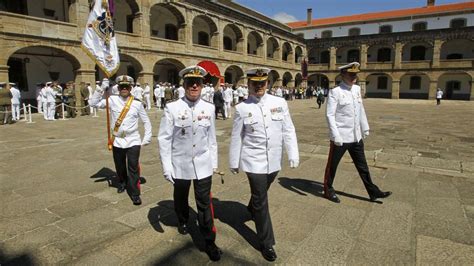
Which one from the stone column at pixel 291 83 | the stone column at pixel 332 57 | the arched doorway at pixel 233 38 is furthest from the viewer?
the stone column at pixel 332 57

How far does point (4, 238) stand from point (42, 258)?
0.77 m

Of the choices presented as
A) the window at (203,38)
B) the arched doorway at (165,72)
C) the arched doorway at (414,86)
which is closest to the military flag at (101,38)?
the arched doorway at (165,72)

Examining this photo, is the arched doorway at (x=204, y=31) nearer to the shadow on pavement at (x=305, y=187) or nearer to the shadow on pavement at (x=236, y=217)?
the shadow on pavement at (x=305, y=187)

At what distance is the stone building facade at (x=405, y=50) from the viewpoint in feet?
118

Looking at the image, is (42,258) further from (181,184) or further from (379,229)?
(379,229)

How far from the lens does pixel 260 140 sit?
3.16m

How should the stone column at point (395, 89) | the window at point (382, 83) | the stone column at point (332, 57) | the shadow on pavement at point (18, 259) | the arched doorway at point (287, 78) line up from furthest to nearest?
the window at point (382, 83), the stone column at point (332, 57), the arched doorway at point (287, 78), the stone column at point (395, 89), the shadow on pavement at point (18, 259)

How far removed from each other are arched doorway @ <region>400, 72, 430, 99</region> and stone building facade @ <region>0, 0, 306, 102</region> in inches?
788

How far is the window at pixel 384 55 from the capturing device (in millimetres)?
40716

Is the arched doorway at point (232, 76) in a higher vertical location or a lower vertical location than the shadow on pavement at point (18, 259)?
higher

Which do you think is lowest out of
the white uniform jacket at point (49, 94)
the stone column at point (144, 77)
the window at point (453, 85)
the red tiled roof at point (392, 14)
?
the white uniform jacket at point (49, 94)

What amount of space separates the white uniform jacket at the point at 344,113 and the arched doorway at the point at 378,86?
41.7 m

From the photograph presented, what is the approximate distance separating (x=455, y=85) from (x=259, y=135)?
4432cm

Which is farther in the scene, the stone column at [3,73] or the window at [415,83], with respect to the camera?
the window at [415,83]
